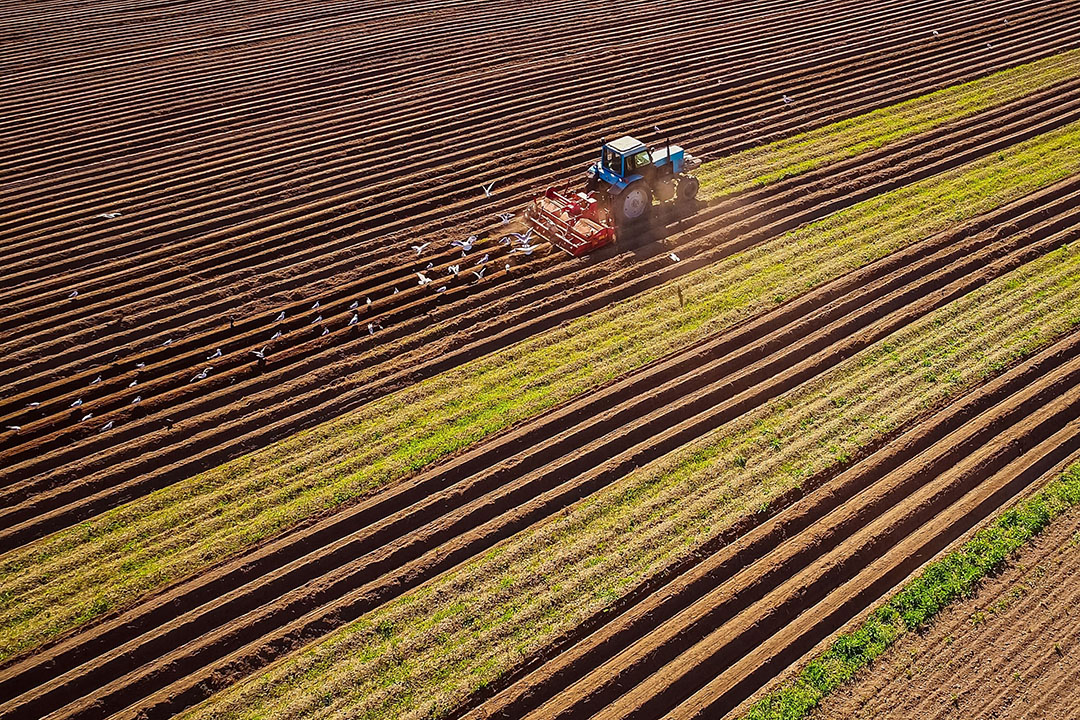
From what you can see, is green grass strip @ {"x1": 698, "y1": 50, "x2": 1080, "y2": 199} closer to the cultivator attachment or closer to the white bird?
the cultivator attachment

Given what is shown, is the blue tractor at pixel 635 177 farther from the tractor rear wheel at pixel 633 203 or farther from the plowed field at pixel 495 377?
the plowed field at pixel 495 377

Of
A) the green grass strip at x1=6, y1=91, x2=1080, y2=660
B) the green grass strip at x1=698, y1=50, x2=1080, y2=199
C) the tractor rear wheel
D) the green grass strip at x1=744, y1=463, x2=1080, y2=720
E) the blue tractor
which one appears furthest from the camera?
the green grass strip at x1=698, y1=50, x2=1080, y2=199

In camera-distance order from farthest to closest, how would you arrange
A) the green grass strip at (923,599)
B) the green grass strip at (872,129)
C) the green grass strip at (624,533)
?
the green grass strip at (872,129) < the green grass strip at (624,533) < the green grass strip at (923,599)

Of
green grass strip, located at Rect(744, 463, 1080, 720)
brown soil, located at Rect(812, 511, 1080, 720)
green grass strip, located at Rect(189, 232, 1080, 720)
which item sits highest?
green grass strip, located at Rect(189, 232, 1080, 720)

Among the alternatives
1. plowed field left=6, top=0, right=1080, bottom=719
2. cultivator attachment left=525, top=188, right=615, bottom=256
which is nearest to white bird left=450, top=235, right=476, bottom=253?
plowed field left=6, top=0, right=1080, bottom=719

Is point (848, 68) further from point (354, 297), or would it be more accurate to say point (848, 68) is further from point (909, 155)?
point (354, 297)

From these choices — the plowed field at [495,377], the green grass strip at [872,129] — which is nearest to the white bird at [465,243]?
the plowed field at [495,377]

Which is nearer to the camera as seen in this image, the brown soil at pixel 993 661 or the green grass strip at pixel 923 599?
the brown soil at pixel 993 661

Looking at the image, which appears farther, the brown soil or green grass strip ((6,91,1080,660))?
green grass strip ((6,91,1080,660))
